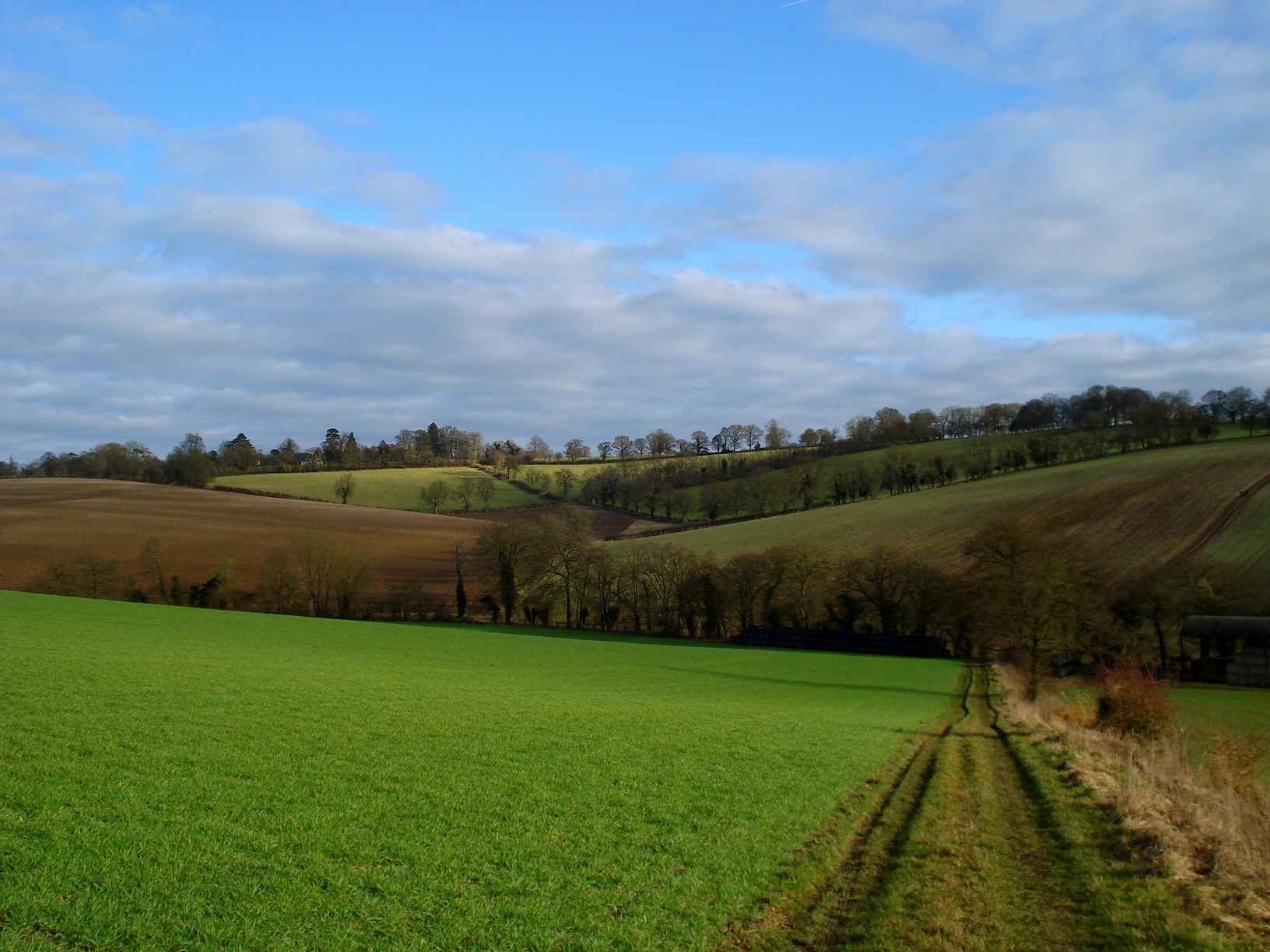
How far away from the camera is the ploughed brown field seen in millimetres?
69625

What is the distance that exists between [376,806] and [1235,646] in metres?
68.0

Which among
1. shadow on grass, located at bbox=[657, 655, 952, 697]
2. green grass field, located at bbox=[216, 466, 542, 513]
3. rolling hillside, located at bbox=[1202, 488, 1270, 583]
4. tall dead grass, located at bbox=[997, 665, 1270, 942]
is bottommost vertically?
shadow on grass, located at bbox=[657, 655, 952, 697]

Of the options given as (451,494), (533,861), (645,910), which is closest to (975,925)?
(645,910)

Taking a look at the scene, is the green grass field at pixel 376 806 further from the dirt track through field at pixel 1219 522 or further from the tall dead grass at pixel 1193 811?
the dirt track through field at pixel 1219 522

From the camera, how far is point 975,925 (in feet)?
29.4

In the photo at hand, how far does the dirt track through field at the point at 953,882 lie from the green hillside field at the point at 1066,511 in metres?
63.0

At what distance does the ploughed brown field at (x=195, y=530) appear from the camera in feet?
228

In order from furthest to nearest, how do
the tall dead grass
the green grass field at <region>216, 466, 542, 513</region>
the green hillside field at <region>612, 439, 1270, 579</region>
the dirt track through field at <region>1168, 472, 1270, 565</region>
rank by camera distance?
the green grass field at <region>216, 466, 542, 513</region> → the green hillside field at <region>612, 439, 1270, 579</region> → the dirt track through field at <region>1168, 472, 1270, 565</region> → the tall dead grass

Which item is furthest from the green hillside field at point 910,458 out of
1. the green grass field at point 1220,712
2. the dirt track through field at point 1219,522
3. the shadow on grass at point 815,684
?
the shadow on grass at point 815,684

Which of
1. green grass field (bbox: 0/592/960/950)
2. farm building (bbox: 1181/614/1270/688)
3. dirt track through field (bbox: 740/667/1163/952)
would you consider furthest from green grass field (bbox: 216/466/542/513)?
dirt track through field (bbox: 740/667/1163/952)

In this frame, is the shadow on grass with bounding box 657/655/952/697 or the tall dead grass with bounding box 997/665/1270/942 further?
the shadow on grass with bounding box 657/655/952/697

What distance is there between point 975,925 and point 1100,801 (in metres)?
7.63

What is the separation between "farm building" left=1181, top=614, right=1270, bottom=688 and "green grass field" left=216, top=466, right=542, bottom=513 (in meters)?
106

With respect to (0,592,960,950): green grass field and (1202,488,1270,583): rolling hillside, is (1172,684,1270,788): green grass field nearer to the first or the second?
(0,592,960,950): green grass field
